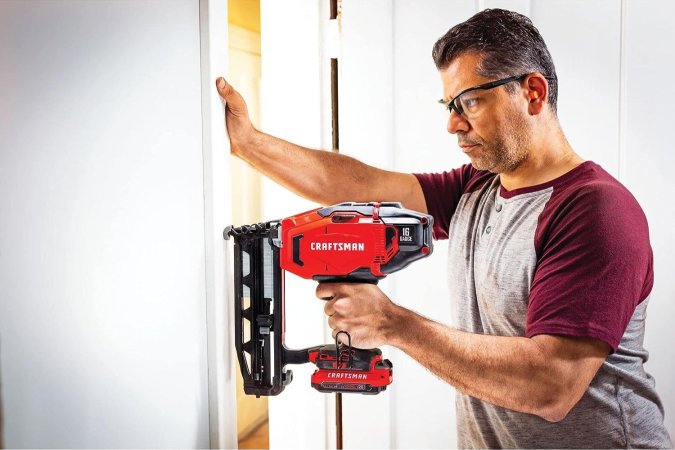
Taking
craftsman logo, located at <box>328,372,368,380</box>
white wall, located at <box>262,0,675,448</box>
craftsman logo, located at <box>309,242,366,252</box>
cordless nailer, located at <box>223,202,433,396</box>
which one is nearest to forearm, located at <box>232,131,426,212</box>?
white wall, located at <box>262,0,675,448</box>

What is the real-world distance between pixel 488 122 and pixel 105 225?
2.43 feet

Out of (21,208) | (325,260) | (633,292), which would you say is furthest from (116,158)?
(633,292)

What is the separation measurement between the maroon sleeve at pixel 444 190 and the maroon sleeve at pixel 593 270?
370 mm

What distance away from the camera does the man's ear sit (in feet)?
3.66

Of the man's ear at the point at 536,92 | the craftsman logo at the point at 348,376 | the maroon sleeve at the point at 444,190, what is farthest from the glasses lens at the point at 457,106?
the craftsman logo at the point at 348,376

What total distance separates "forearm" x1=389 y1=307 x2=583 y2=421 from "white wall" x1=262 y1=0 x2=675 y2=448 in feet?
1.82

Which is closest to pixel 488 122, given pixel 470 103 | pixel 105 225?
pixel 470 103

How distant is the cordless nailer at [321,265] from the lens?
2.88 ft

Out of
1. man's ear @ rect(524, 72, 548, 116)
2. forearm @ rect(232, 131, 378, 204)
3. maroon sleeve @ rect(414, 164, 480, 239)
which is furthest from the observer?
maroon sleeve @ rect(414, 164, 480, 239)

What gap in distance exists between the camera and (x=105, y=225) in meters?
0.77

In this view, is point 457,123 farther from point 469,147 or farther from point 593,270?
point 593,270

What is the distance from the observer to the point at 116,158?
79 cm

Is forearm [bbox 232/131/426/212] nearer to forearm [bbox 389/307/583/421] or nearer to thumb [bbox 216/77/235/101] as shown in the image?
thumb [bbox 216/77/235/101]

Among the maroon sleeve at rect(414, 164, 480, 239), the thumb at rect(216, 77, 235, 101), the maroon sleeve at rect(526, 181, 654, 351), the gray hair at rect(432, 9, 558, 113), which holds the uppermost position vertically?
the gray hair at rect(432, 9, 558, 113)
